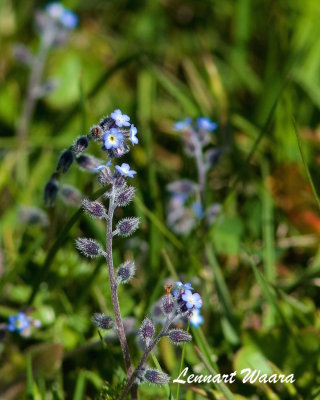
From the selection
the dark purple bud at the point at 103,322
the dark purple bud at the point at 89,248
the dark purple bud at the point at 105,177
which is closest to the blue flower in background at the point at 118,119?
the dark purple bud at the point at 105,177

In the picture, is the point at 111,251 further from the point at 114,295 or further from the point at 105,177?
the point at 105,177

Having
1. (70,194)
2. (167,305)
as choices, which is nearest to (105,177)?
(167,305)

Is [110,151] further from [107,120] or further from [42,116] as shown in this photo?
[42,116]

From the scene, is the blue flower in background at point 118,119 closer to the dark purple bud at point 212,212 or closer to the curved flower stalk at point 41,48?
the dark purple bud at point 212,212

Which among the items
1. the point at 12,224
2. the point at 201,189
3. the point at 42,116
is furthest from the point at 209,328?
the point at 42,116

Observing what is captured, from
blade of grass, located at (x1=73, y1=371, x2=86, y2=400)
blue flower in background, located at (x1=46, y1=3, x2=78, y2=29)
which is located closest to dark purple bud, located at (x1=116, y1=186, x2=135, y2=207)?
blade of grass, located at (x1=73, y1=371, x2=86, y2=400)
